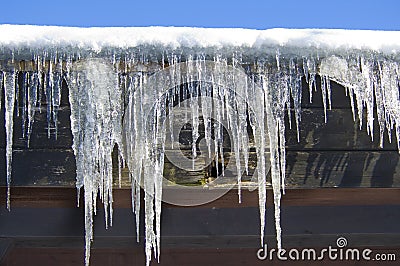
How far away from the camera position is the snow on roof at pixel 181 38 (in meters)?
2.28

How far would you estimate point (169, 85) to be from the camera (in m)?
2.45

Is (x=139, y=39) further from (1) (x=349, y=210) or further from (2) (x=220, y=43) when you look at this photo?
(1) (x=349, y=210)

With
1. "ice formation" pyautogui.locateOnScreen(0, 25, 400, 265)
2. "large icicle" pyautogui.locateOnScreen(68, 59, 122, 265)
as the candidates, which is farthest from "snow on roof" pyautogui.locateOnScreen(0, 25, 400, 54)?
"large icicle" pyautogui.locateOnScreen(68, 59, 122, 265)

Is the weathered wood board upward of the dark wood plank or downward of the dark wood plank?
upward

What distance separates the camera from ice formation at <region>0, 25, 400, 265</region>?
2.31 meters

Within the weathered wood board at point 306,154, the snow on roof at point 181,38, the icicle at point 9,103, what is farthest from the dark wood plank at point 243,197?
the snow on roof at point 181,38

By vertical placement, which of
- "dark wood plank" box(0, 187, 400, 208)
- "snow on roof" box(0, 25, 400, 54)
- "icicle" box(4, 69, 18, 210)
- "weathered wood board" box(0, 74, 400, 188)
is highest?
"snow on roof" box(0, 25, 400, 54)

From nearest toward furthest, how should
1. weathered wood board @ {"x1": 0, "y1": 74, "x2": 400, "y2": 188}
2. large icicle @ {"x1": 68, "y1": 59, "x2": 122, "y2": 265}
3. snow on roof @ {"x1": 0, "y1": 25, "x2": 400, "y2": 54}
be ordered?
snow on roof @ {"x1": 0, "y1": 25, "x2": 400, "y2": 54} < large icicle @ {"x1": 68, "y1": 59, "x2": 122, "y2": 265} < weathered wood board @ {"x1": 0, "y1": 74, "x2": 400, "y2": 188}

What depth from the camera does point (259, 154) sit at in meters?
2.56

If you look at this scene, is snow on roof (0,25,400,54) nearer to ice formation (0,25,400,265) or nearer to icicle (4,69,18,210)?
ice formation (0,25,400,265)

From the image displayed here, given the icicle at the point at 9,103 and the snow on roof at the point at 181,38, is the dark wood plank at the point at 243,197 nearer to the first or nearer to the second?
the icicle at the point at 9,103

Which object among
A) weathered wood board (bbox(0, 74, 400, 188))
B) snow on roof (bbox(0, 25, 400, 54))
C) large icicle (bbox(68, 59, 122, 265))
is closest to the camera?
snow on roof (bbox(0, 25, 400, 54))

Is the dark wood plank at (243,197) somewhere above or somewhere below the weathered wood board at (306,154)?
below

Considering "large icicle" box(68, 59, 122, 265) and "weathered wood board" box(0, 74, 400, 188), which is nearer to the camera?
"large icicle" box(68, 59, 122, 265)
